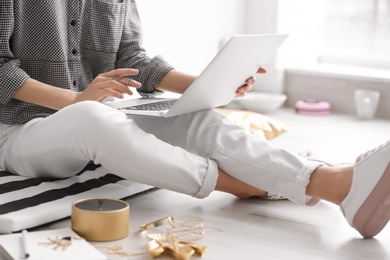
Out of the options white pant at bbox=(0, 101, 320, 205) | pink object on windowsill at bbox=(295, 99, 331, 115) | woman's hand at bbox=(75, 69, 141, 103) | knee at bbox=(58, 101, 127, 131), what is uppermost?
woman's hand at bbox=(75, 69, 141, 103)

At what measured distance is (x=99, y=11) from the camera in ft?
6.55

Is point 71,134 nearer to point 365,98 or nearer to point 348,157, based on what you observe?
point 348,157

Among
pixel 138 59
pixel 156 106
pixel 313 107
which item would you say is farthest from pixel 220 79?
pixel 313 107

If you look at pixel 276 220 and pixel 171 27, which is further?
pixel 171 27

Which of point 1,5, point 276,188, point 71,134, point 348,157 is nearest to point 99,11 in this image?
point 1,5

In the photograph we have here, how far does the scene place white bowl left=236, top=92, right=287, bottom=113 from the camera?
318cm

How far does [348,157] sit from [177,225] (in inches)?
38.8

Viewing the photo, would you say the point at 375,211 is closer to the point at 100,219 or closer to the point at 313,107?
the point at 100,219

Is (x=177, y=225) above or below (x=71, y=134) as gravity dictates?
below

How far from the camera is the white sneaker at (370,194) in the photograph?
4.99 feet

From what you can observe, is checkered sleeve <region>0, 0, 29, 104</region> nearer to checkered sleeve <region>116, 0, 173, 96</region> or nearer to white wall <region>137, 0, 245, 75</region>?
checkered sleeve <region>116, 0, 173, 96</region>

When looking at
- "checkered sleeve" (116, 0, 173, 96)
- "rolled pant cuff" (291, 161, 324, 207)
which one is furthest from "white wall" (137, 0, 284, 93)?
"rolled pant cuff" (291, 161, 324, 207)

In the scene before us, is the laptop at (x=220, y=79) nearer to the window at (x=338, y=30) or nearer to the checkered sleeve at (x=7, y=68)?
the checkered sleeve at (x=7, y=68)

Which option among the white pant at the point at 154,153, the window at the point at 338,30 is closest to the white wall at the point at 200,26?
the window at the point at 338,30
